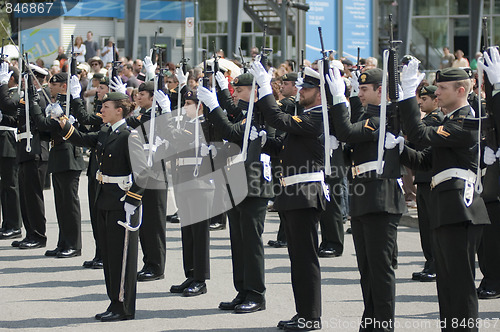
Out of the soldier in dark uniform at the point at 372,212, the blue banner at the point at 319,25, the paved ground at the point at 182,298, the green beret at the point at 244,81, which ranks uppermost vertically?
the blue banner at the point at 319,25

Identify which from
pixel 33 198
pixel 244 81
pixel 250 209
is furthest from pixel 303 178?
pixel 33 198

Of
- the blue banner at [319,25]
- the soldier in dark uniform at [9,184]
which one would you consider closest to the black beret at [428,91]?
the soldier in dark uniform at [9,184]

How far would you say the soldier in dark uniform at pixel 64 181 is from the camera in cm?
1039

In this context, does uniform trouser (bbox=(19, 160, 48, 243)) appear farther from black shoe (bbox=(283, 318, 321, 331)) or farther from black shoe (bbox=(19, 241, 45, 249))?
black shoe (bbox=(283, 318, 321, 331))

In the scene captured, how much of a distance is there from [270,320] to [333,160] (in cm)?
344

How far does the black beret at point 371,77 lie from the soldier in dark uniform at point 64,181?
14.7 feet

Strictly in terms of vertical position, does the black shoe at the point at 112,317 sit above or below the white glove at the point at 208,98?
below

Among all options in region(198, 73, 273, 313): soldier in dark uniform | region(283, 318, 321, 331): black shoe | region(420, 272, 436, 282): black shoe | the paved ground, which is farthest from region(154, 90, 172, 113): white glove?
region(420, 272, 436, 282): black shoe

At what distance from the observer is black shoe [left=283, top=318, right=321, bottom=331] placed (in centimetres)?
703

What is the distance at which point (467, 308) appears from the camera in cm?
605

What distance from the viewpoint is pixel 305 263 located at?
7.04 meters

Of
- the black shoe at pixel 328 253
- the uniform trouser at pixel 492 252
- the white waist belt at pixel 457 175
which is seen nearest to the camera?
the white waist belt at pixel 457 175

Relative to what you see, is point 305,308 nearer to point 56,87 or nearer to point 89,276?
point 89,276

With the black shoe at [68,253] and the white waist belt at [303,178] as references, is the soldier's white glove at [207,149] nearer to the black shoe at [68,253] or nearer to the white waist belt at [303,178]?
the white waist belt at [303,178]
